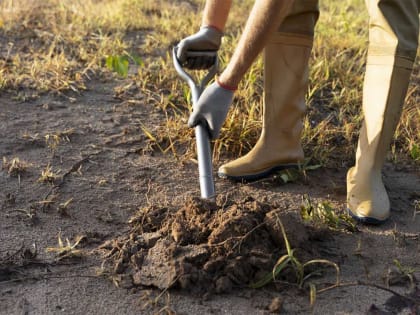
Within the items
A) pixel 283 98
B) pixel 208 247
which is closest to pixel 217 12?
pixel 283 98

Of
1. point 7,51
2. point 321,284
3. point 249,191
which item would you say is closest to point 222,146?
point 249,191

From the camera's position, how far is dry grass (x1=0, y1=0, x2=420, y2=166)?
319cm

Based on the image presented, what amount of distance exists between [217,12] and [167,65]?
3.42 ft

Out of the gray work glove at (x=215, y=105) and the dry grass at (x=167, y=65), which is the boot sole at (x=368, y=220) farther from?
the gray work glove at (x=215, y=105)

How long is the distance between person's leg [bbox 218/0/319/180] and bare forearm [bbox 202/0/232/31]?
0.23m

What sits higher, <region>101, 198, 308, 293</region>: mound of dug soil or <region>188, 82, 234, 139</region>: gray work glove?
<region>188, 82, 234, 139</region>: gray work glove

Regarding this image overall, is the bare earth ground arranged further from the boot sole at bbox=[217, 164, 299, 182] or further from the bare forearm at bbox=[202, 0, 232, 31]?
the bare forearm at bbox=[202, 0, 232, 31]

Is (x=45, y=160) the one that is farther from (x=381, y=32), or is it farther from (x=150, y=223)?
(x=381, y=32)

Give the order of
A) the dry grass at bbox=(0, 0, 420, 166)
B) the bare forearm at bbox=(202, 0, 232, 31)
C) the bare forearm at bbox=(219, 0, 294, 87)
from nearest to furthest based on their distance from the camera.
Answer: the bare forearm at bbox=(219, 0, 294, 87)
the bare forearm at bbox=(202, 0, 232, 31)
the dry grass at bbox=(0, 0, 420, 166)

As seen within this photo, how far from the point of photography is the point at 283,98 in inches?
115

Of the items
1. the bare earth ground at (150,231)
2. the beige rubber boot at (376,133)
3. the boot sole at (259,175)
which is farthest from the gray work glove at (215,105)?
the beige rubber boot at (376,133)

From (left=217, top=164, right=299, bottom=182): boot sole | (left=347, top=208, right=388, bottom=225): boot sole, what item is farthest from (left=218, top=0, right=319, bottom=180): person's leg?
(left=347, top=208, right=388, bottom=225): boot sole

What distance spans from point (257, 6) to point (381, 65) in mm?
620

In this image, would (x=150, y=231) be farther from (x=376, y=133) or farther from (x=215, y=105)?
(x=376, y=133)
